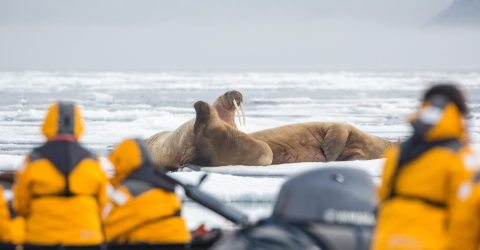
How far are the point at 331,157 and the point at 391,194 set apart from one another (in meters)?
5.82

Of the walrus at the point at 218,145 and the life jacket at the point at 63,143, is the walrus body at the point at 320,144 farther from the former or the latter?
the life jacket at the point at 63,143

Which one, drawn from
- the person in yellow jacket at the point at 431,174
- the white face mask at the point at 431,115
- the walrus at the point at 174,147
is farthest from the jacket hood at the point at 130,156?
the walrus at the point at 174,147

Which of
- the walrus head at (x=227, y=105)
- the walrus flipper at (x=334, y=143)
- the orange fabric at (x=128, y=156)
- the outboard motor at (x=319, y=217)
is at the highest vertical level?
the orange fabric at (x=128, y=156)

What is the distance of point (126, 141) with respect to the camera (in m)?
2.63

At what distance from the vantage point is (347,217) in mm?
2324

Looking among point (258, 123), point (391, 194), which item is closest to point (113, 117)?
point (258, 123)

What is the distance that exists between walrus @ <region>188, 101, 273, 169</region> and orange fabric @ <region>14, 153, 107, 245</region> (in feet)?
14.9

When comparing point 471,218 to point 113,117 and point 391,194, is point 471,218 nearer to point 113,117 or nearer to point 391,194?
point 391,194

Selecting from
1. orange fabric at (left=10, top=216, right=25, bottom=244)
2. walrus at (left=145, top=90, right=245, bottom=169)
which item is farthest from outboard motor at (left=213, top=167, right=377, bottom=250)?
walrus at (left=145, top=90, right=245, bottom=169)

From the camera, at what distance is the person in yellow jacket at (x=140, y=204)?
256 cm

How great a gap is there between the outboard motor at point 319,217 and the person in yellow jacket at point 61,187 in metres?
0.66

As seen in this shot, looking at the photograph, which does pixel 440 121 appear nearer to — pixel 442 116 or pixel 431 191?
pixel 442 116

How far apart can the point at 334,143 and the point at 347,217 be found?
537cm

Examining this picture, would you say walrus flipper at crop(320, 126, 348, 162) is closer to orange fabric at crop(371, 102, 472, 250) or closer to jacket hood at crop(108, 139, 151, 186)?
jacket hood at crop(108, 139, 151, 186)
